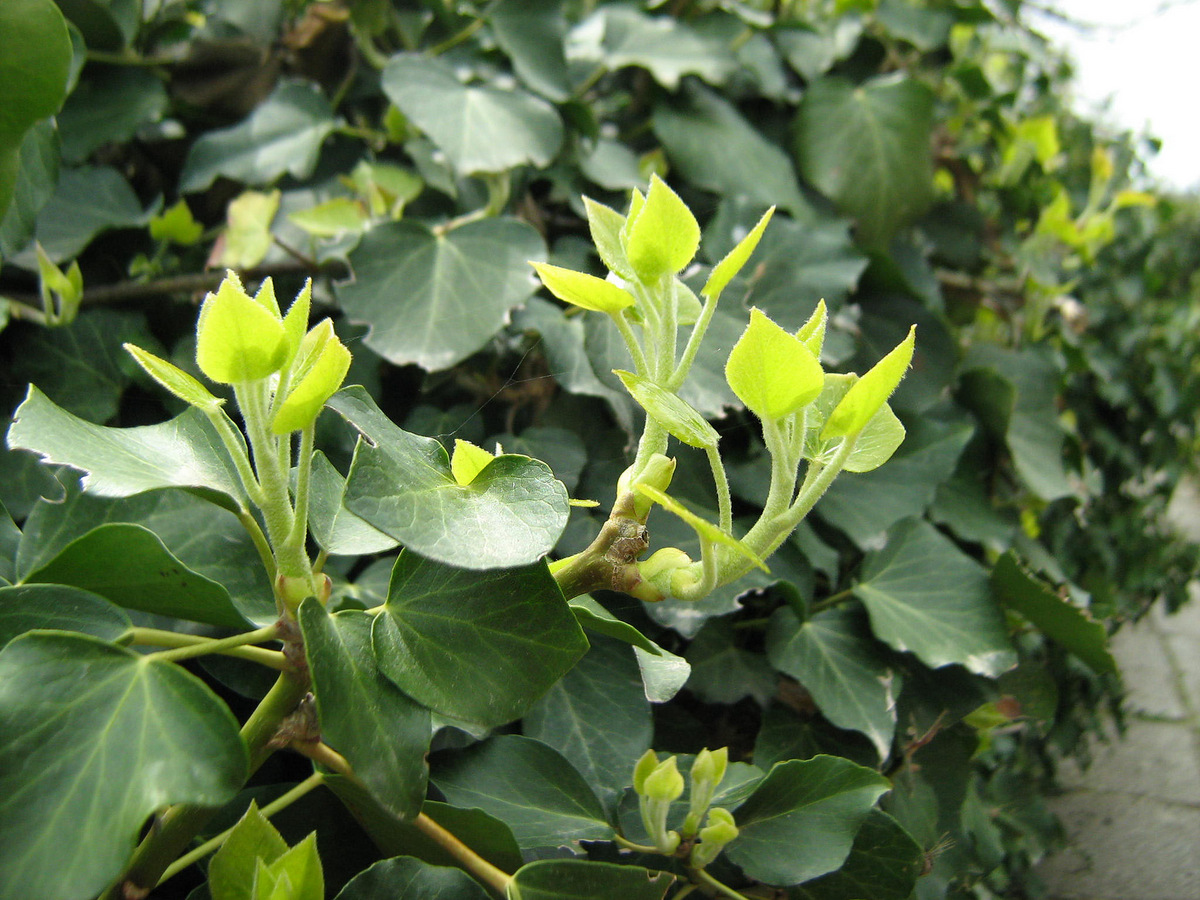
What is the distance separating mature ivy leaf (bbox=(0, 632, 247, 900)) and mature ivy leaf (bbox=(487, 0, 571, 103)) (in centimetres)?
60

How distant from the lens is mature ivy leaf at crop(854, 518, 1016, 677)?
20.8 inches

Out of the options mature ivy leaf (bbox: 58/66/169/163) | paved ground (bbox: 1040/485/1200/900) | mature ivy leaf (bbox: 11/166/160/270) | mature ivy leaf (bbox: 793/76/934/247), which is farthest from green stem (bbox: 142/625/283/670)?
paved ground (bbox: 1040/485/1200/900)

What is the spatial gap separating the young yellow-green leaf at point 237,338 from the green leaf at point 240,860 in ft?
0.53

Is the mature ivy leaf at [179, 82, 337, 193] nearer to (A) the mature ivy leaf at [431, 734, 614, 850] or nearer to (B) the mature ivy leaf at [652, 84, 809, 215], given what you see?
(B) the mature ivy leaf at [652, 84, 809, 215]

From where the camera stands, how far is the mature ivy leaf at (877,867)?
16.3 inches

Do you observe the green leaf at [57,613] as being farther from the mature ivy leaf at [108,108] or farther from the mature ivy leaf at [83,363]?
the mature ivy leaf at [108,108]

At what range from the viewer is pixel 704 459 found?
1.86ft

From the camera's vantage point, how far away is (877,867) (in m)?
0.42

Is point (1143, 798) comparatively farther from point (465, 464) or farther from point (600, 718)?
point (465, 464)

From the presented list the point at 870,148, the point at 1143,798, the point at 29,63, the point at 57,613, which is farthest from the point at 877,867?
the point at 1143,798

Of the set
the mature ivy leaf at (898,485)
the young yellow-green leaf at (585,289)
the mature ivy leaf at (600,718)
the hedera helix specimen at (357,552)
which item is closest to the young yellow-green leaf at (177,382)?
the hedera helix specimen at (357,552)

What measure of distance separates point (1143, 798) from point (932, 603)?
3.13 feet

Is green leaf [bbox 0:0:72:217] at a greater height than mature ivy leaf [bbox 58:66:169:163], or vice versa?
green leaf [bbox 0:0:72:217]

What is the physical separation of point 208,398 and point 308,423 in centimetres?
4
